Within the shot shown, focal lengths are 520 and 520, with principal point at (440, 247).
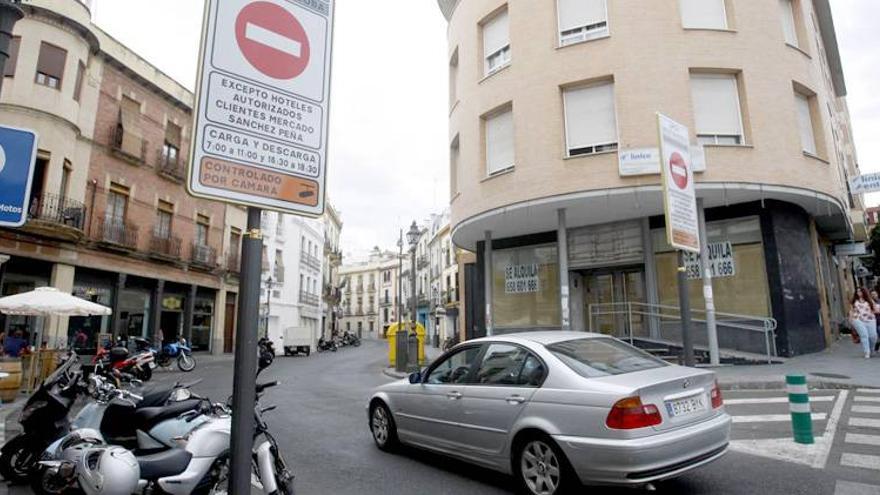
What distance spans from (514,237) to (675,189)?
31.3ft

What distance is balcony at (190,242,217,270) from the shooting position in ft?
90.5

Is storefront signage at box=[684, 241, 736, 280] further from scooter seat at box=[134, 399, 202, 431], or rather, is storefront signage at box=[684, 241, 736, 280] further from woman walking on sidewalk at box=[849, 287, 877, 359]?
scooter seat at box=[134, 399, 202, 431]

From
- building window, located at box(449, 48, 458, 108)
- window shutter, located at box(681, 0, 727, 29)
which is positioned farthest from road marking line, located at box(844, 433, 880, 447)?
building window, located at box(449, 48, 458, 108)

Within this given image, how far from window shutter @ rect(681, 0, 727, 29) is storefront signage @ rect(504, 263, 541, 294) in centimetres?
865

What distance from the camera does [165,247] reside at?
83.5 feet

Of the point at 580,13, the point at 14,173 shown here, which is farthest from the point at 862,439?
the point at 580,13

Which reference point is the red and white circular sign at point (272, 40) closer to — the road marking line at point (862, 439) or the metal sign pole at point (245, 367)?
the metal sign pole at point (245, 367)

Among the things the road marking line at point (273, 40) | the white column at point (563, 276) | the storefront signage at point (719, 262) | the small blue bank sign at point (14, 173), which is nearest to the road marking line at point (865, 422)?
the white column at point (563, 276)

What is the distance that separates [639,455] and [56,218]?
2144 centimetres

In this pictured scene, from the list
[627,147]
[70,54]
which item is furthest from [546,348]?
[70,54]

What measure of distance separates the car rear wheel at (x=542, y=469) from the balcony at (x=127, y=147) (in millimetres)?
24001

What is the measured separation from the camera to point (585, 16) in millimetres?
14961

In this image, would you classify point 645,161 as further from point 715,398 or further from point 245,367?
point 245,367

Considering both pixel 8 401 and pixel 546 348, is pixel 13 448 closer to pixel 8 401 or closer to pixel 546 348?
pixel 546 348
